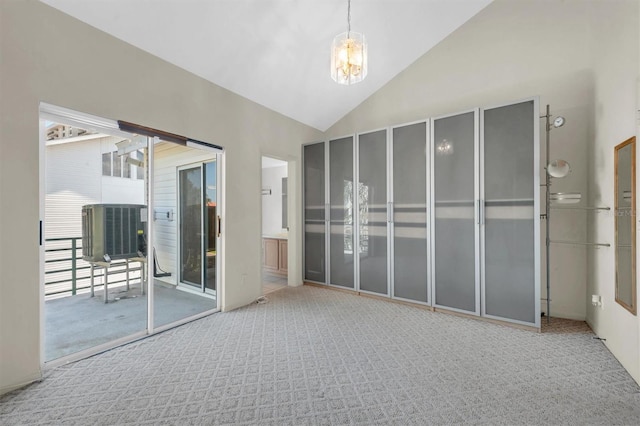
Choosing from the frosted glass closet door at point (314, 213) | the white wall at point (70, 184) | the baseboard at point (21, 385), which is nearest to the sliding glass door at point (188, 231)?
the white wall at point (70, 184)

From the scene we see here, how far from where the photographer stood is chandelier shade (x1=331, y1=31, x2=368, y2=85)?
258 cm

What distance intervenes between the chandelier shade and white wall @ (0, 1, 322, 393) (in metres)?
1.73

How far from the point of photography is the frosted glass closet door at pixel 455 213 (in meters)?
3.47

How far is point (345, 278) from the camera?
15.1 ft

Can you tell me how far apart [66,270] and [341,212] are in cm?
336

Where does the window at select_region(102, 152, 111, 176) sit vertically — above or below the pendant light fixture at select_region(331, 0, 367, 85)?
below

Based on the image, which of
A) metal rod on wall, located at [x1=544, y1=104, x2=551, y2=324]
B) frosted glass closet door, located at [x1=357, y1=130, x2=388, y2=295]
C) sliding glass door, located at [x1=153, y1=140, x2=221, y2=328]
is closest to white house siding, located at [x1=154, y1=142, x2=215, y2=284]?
sliding glass door, located at [x1=153, y1=140, x2=221, y2=328]

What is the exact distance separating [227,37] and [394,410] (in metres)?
3.68

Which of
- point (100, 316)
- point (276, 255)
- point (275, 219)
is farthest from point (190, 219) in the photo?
point (275, 219)

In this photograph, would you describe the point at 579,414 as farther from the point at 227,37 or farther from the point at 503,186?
the point at 227,37

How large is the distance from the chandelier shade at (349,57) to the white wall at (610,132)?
81.7 inches

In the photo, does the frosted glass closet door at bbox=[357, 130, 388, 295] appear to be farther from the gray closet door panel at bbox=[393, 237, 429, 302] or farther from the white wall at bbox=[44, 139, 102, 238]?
the white wall at bbox=[44, 139, 102, 238]

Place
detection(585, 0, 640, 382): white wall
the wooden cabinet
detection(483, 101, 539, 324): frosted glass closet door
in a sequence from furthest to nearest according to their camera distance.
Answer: the wooden cabinet < detection(483, 101, 539, 324): frosted glass closet door < detection(585, 0, 640, 382): white wall

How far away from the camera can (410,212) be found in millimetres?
3945
